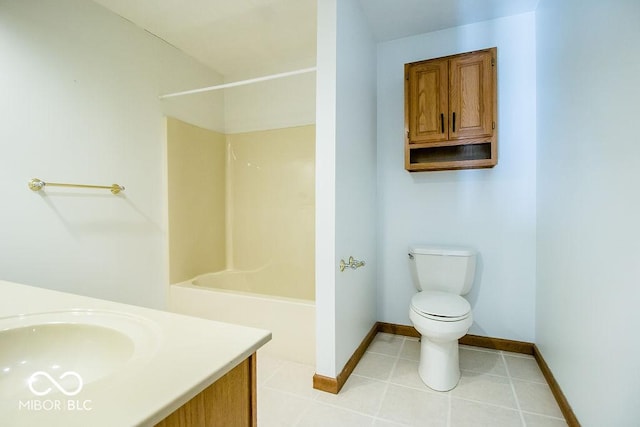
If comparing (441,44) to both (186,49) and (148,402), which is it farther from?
(148,402)

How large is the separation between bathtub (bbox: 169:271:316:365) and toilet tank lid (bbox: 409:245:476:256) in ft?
2.72

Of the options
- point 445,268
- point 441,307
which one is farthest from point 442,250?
point 441,307

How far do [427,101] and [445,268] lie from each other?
46.1 inches

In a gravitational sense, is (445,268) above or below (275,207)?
below

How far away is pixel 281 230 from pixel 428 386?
5.48ft

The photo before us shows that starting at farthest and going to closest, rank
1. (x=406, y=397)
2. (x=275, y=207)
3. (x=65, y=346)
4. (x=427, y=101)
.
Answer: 1. (x=275, y=207)
2. (x=427, y=101)
3. (x=406, y=397)
4. (x=65, y=346)

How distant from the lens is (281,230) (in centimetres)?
273

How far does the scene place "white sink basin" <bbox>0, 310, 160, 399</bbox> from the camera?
642mm

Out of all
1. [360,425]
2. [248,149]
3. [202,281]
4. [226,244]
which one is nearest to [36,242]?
[202,281]

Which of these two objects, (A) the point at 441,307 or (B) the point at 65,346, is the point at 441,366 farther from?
(B) the point at 65,346

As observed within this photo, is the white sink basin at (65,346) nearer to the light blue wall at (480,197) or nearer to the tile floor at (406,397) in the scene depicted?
the tile floor at (406,397)

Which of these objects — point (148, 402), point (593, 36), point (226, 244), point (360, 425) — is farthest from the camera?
point (226, 244)

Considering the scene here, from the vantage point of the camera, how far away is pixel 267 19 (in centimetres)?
208

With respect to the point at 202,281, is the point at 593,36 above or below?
above
